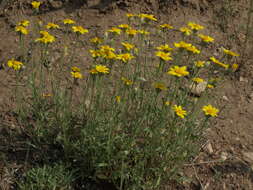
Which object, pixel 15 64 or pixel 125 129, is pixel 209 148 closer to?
pixel 125 129

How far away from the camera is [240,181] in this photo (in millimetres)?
3051

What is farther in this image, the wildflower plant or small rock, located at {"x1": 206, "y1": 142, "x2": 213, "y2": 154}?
small rock, located at {"x1": 206, "y1": 142, "x2": 213, "y2": 154}

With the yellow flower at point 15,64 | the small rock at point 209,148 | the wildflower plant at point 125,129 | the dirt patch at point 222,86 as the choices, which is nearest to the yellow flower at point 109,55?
the wildflower plant at point 125,129

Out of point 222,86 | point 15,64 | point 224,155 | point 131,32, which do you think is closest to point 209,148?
point 224,155

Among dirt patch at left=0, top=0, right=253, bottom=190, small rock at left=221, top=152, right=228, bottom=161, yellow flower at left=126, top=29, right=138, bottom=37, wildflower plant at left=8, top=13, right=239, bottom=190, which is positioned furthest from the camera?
small rock at left=221, top=152, right=228, bottom=161

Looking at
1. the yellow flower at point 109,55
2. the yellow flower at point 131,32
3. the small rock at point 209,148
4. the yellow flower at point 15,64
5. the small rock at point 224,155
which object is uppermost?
the yellow flower at point 131,32

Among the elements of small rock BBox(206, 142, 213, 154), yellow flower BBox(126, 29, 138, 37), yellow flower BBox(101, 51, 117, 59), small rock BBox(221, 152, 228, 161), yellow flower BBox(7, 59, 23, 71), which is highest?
yellow flower BBox(126, 29, 138, 37)

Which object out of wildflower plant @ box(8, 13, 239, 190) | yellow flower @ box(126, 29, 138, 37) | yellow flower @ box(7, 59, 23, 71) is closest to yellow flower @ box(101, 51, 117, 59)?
wildflower plant @ box(8, 13, 239, 190)

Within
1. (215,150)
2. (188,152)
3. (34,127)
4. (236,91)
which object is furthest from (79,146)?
(236,91)

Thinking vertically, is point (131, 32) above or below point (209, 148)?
above

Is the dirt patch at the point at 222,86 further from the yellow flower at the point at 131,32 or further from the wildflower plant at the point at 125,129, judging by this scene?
the yellow flower at the point at 131,32

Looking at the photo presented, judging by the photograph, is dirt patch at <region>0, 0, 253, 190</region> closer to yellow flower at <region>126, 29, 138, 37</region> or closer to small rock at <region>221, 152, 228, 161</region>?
small rock at <region>221, 152, 228, 161</region>

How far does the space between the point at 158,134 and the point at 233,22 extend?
3173 millimetres

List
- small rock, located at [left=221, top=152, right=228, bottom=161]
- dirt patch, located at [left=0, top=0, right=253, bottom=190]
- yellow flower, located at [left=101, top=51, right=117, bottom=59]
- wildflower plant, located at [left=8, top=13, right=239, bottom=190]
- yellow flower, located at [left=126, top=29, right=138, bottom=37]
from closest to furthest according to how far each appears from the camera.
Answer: yellow flower, located at [left=101, top=51, right=117, bottom=59]
wildflower plant, located at [left=8, top=13, right=239, bottom=190]
yellow flower, located at [left=126, top=29, right=138, bottom=37]
dirt patch, located at [left=0, top=0, right=253, bottom=190]
small rock, located at [left=221, top=152, right=228, bottom=161]
